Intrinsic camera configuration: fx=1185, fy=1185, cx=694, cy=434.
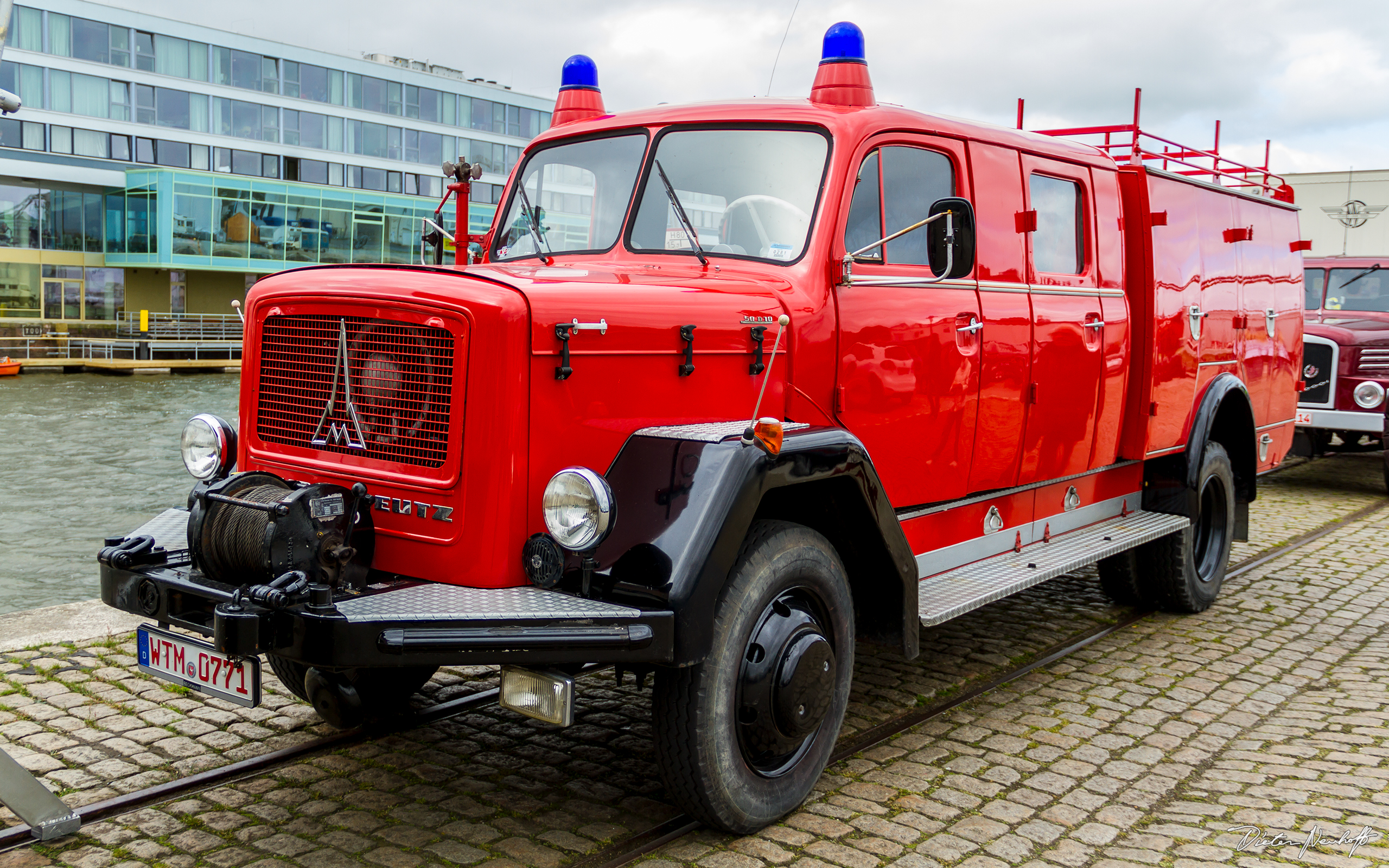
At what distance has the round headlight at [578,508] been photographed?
11.5 ft

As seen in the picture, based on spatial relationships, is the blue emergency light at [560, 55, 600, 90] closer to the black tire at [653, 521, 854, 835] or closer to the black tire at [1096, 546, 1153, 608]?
the black tire at [653, 521, 854, 835]

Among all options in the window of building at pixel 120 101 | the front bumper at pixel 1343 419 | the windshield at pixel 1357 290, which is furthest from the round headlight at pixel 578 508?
the window of building at pixel 120 101

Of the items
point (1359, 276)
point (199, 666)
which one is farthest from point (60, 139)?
point (199, 666)

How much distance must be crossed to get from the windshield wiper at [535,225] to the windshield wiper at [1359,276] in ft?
41.2

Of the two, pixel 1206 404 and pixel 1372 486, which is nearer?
pixel 1206 404

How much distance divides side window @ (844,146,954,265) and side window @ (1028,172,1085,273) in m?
0.78

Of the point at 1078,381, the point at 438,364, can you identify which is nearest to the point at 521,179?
the point at 438,364

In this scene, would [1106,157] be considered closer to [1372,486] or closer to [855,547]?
[855,547]

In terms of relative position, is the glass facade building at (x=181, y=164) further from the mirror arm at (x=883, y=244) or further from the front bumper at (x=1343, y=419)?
the mirror arm at (x=883, y=244)

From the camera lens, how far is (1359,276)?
47.5 feet

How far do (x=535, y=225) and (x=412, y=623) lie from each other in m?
2.57

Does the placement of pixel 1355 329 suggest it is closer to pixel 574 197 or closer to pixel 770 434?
pixel 574 197

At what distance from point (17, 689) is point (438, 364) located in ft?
10.00

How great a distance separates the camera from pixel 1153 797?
4.46m
